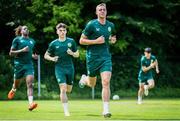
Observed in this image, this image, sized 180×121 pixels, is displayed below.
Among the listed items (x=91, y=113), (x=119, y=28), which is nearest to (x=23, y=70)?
(x=91, y=113)

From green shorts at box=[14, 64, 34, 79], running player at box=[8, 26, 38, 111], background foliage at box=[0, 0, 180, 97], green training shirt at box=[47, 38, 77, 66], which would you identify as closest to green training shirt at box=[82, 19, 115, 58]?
green training shirt at box=[47, 38, 77, 66]

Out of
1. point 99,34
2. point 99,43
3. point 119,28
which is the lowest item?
point 99,43

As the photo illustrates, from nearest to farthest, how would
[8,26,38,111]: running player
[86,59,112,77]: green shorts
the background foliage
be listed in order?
[86,59,112,77]: green shorts → [8,26,38,111]: running player → the background foliage

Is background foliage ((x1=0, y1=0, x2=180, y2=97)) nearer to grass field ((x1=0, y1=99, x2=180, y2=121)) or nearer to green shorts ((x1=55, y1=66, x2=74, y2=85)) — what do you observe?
grass field ((x1=0, y1=99, x2=180, y2=121))

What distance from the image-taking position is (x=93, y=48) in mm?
15820

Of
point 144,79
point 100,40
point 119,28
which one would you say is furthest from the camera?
point 119,28

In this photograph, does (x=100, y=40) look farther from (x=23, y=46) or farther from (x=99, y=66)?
(x=23, y=46)

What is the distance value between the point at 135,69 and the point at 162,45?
3113 millimetres

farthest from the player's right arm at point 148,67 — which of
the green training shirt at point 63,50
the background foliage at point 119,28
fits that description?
the green training shirt at point 63,50

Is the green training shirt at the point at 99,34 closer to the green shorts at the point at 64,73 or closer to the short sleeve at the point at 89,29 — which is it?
the short sleeve at the point at 89,29

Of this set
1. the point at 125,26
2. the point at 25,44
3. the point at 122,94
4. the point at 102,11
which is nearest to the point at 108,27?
the point at 102,11

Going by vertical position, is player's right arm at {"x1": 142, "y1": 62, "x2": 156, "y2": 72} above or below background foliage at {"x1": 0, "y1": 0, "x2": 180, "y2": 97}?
below

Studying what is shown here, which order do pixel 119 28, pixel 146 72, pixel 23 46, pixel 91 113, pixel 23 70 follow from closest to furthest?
pixel 91 113, pixel 23 46, pixel 23 70, pixel 146 72, pixel 119 28

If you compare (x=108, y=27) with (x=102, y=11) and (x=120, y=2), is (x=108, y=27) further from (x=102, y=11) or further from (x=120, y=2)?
(x=120, y=2)
